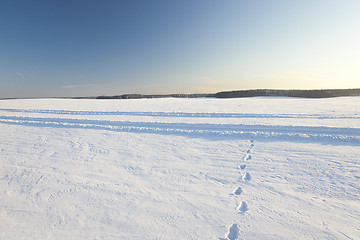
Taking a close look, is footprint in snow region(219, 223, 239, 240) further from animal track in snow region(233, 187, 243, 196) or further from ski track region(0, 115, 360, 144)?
ski track region(0, 115, 360, 144)

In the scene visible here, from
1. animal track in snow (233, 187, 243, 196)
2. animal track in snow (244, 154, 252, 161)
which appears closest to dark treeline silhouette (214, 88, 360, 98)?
animal track in snow (244, 154, 252, 161)

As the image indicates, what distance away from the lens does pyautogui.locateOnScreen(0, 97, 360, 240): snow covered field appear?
2555 millimetres

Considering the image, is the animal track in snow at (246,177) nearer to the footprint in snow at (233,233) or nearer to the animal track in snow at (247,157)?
the animal track in snow at (247,157)

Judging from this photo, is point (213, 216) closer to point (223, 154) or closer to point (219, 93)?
point (223, 154)

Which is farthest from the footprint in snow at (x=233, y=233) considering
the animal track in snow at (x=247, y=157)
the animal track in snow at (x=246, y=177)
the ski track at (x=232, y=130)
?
the ski track at (x=232, y=130)

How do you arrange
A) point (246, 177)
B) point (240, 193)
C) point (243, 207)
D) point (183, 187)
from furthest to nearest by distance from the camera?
point (246, 177)
point (183, 187)
point (240, 193)
point (243, 207)

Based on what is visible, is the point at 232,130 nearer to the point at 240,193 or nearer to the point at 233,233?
the point at 240,193

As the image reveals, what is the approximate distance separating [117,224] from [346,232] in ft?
11.1

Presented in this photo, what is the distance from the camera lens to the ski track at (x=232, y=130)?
19.7 ft

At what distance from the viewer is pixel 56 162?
4.64 meters

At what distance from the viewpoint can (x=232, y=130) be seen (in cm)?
721

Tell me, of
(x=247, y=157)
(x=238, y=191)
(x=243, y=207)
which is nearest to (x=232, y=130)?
(x=247, y=157)

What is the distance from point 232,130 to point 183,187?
4413 millimetres

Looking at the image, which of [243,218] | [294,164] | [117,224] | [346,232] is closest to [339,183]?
[294,164]
